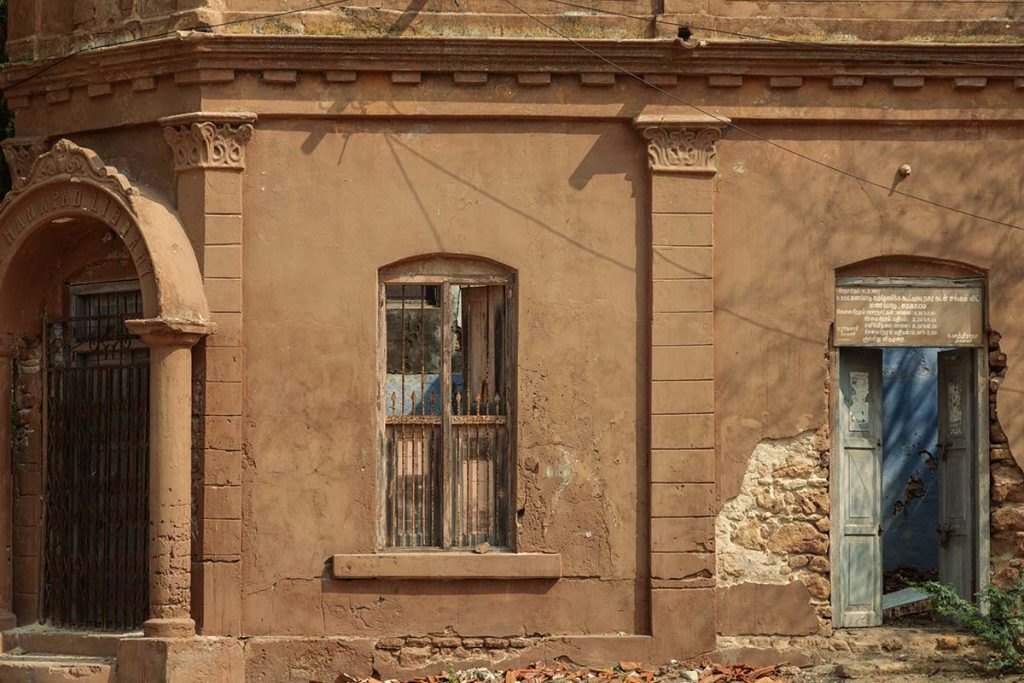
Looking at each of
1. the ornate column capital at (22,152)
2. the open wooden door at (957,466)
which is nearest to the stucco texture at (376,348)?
the ornate column capital at (22,152)

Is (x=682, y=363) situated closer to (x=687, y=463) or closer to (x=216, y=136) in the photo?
(x=687, y=463)

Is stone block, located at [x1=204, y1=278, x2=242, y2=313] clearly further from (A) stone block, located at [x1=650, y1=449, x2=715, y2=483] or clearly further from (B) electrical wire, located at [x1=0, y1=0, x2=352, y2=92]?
(A) stone block, located at [x1=650, y1=449, x2=715, y2=483]

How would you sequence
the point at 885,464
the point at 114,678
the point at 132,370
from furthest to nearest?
the point at 885,464 < the point at 132,370 < the point at 114,678

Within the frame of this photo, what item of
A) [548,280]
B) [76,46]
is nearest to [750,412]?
[548,280]

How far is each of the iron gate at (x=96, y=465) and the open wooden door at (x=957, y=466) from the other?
20.1 feet

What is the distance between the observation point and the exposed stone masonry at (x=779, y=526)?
1143 cm

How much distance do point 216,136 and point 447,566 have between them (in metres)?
3.52

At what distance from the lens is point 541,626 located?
11.3 m

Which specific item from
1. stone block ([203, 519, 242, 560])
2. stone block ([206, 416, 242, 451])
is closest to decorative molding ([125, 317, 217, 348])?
stone block ([206, 416, 242, 451])

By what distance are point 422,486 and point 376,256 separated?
173 cm

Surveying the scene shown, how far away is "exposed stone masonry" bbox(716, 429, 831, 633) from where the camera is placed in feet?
37.5

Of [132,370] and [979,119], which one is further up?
[979,119]

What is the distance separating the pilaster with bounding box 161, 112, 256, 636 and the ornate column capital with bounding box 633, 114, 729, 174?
2.91 meters

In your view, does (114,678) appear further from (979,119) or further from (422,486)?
(979,119)
